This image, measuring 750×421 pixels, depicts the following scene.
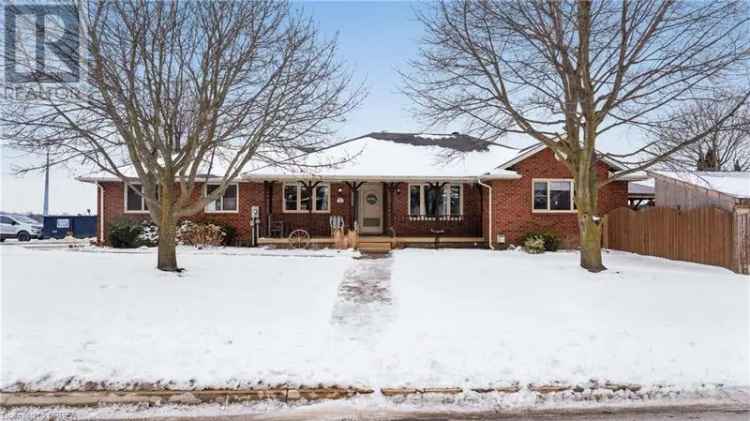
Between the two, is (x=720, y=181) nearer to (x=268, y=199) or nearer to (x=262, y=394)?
(x=262, y=394)

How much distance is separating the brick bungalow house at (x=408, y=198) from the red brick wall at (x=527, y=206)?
38 millimetres

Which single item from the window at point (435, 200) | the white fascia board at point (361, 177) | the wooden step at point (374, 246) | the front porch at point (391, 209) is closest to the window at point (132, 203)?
the white fascia board at point (361, 177)

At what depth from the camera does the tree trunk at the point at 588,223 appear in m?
11.2

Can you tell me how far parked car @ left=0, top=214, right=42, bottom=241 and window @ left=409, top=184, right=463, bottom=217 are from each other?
76.7 feet

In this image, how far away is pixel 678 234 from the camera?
43.6 feet

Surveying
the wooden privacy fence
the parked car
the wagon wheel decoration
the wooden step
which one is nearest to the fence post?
the wooden privacy fence

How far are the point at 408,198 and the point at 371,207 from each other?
168 centimetres

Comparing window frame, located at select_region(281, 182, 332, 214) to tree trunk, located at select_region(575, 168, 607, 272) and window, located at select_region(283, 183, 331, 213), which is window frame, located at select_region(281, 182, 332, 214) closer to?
window, located at select_region(283, 183, 331, 213)

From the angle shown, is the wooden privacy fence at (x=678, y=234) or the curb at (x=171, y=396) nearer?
the curb at (x=171, y=396)

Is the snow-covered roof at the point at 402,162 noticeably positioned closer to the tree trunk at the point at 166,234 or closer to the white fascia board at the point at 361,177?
the white fascia board at the point at 361,177

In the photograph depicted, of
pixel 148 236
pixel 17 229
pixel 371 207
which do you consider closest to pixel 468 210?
pixel 371 207

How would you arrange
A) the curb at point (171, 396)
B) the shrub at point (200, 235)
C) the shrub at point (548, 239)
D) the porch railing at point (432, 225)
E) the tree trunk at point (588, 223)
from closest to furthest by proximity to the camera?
1. the curb at point (171, 396)
2. the tree trunk at point (588, 223)
3. the shrub at point (548, 239)
4. the shrub at point (200, 235)
5. the porch railing at point (432, 225)

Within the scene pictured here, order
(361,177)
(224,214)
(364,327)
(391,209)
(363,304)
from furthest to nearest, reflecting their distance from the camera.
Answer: (391,209)
(224,214)
(361,177)
(363,304)
(364,327)

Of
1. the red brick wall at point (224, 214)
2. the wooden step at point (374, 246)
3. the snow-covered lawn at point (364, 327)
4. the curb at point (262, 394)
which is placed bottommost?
the curb at point (262, 394)
